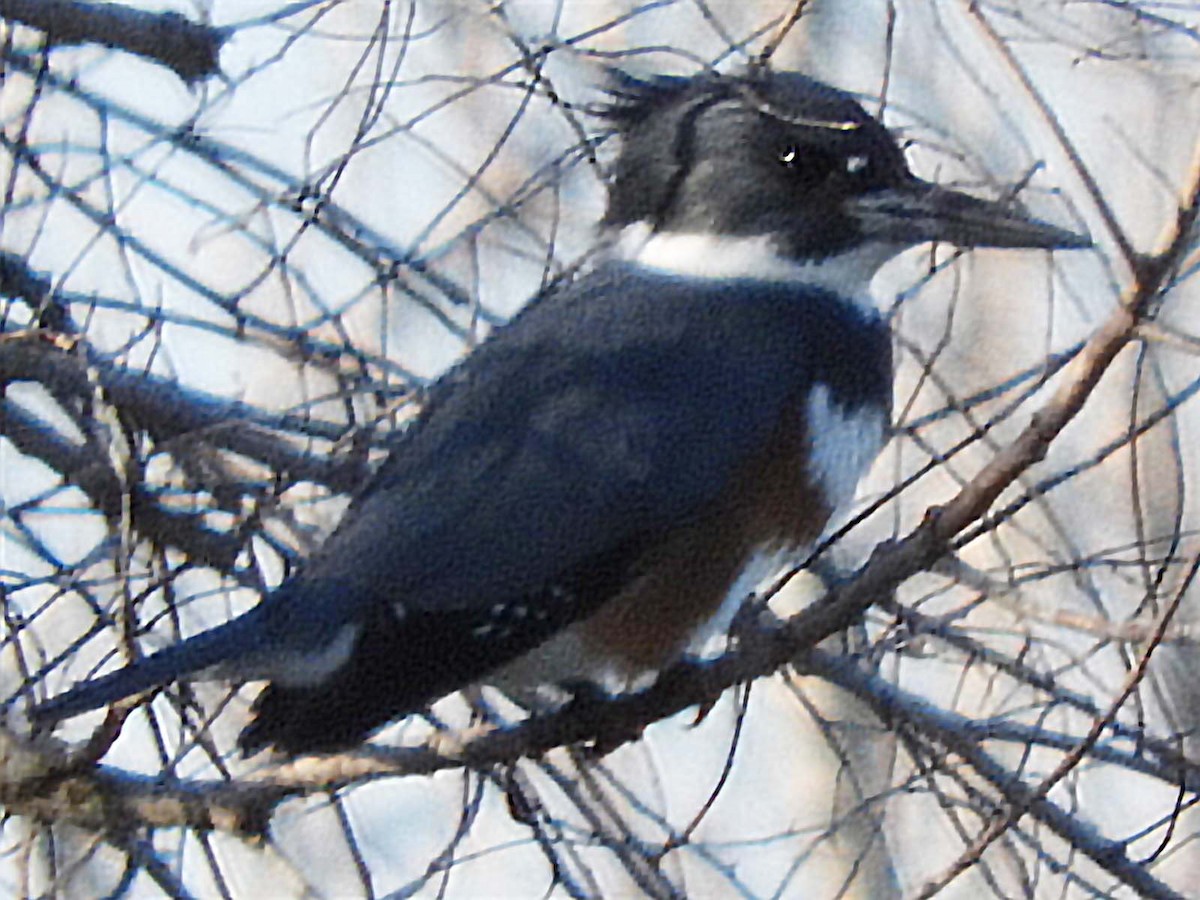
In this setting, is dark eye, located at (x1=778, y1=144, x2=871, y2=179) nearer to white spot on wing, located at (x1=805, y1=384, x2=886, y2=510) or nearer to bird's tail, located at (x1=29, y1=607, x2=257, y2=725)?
white spot on wing, located at (x1=805, y1=384, x2=886, y2=510)

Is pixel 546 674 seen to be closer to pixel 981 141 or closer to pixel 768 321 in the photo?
pixel 768 321

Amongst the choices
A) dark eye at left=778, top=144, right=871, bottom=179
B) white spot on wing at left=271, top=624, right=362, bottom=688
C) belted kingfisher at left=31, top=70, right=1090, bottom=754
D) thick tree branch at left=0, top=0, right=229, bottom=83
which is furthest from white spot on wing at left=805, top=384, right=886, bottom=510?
thick tree branch at left=0, top=0, right=229, bottom=83

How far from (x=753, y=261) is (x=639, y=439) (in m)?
0.15

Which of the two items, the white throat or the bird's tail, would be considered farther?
the white throat

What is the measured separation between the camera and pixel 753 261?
3.14 feet

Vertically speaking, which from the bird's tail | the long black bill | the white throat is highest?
the white throat

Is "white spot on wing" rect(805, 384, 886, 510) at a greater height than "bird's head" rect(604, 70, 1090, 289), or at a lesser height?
lesser

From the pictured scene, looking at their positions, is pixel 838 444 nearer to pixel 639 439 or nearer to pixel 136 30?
pixel 639 439

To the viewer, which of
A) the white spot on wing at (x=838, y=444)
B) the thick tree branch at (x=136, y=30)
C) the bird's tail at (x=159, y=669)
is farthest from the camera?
the thick tree branch at (x=136, y=30)

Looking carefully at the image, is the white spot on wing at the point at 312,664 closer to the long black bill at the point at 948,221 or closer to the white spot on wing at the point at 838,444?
the white spot on wing at the point at 838,444

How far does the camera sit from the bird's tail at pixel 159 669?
2.55 feet

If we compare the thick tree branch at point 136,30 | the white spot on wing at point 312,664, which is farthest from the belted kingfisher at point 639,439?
the thick tree branch at point 136,30

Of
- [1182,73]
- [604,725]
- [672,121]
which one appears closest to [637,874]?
[604,725]

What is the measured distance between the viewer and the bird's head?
915 millimetres
